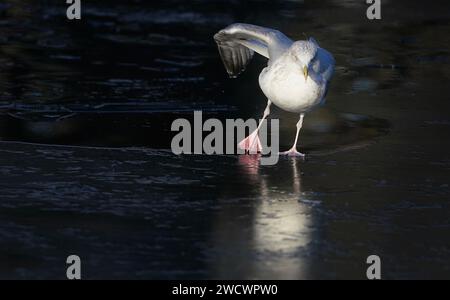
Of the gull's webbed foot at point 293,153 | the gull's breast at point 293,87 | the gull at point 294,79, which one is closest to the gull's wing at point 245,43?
the gull at point 294,79

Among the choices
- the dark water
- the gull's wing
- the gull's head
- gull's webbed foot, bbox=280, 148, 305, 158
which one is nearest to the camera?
the dark water

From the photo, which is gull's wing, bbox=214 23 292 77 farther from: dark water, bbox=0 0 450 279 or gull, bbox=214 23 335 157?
dark water, bbox=0 0 450 279

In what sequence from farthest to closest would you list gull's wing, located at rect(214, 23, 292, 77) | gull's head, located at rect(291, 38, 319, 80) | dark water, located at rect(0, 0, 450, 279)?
gull's wing, located at rect(214, 23, 292, 77) → gull's head, located at rect(291, 38, 319, 80) → dark water, located at rect(0, 0, 450, 279)

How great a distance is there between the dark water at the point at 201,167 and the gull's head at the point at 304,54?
29.3 inches

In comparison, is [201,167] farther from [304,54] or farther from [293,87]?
[304,54]

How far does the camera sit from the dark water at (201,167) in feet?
20.4

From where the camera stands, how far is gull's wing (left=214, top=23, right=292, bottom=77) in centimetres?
959

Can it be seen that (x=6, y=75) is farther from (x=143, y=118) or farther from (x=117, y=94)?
(x=143, y=118)

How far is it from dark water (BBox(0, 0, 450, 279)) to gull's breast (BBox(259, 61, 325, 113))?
430 millimetres

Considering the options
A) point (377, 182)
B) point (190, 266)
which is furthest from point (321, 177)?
point (190, 266)

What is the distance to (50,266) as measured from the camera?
5938 mm

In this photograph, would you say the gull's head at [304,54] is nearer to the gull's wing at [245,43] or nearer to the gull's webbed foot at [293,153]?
the gull's wing at [245,43]

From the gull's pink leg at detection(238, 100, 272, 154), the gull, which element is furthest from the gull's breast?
the gull's pink leg at detection(238, 100, 272, 154)

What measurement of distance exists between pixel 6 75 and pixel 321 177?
16.4 feet
